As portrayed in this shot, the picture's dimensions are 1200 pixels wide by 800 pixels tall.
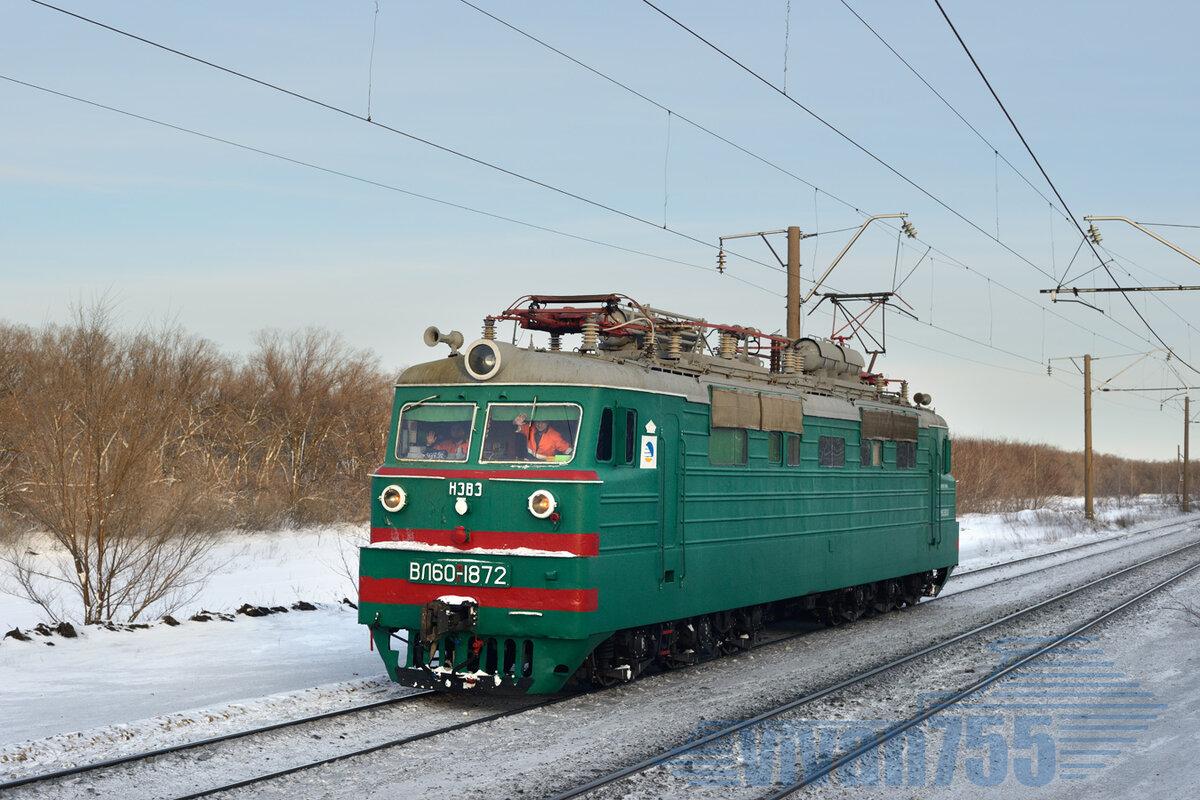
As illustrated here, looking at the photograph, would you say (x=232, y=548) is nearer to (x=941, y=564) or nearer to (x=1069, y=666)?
(x=941, y=564)

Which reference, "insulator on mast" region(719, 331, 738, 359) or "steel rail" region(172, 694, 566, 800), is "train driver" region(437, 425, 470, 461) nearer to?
"steel rail" region(172, 694, 566, 800)

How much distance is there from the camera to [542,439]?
→ 36.5 ft

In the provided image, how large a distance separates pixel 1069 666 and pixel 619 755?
690cm

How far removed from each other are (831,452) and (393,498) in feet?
22.5

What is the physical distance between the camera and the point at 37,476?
59.2 ft

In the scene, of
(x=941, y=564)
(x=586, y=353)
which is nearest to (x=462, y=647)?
(x=586, y=353)

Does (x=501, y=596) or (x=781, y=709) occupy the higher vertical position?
(x=501, y=596)

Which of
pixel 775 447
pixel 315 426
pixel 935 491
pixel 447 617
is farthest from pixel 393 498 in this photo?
pixel 315 426

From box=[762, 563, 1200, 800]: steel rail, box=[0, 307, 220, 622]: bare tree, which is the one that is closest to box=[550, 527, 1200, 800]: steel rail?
box=[762, 563, 1200, 800]: steel rail

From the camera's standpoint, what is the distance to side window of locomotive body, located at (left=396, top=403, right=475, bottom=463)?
11.4 m

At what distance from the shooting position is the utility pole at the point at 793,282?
2097cm

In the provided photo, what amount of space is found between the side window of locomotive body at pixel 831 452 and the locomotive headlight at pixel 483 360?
5.80 metres

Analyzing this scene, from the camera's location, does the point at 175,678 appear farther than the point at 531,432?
Yes

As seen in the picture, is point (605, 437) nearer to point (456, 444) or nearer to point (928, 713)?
point (456, 444)
